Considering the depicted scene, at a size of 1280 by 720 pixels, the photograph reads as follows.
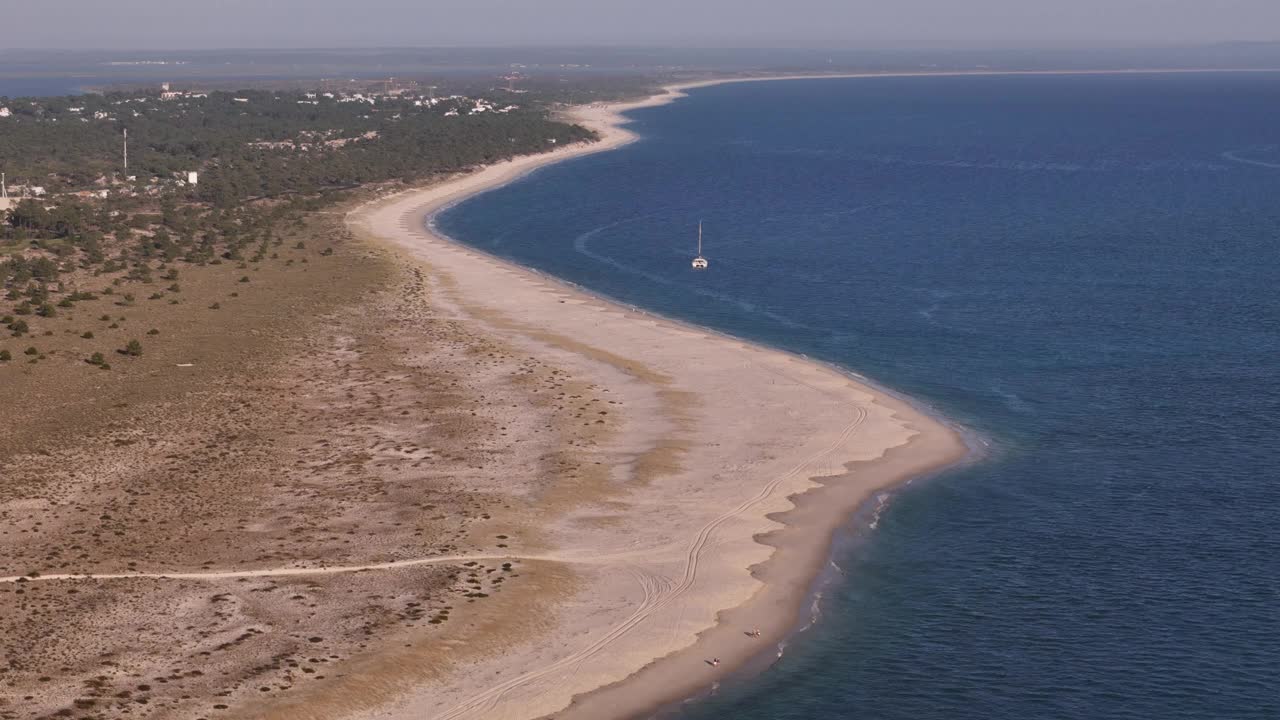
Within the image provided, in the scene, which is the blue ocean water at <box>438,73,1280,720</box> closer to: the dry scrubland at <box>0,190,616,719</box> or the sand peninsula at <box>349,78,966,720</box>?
the sand peninsula at <box>349,78,966,720</box>

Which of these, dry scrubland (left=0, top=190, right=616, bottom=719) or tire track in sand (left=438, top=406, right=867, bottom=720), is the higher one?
dry scrubland (left=0, top=190, right=616, bottom=719)

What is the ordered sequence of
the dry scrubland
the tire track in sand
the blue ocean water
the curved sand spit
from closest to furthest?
the tire track in sand < the dry scrubland < the curved sand spit < the blue ocean water

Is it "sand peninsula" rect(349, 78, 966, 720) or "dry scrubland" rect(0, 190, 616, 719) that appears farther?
"sand peninsula" rect(349, 78, 966, 720)

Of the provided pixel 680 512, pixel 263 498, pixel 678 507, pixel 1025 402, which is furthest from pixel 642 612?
pixel 1025 402

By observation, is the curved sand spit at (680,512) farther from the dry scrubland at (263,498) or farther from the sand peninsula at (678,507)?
the dry scrubland at (263,498)

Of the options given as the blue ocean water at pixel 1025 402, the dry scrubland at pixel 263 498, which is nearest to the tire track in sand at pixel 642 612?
the dry scrubland at pixel 263 498

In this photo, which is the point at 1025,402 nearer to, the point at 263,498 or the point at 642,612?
the point at 642,612

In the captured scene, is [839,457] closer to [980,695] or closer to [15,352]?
[980,695]

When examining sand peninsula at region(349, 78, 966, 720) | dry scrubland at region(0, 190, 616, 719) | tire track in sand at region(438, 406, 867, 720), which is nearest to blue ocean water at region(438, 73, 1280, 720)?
sand peninsula at region(349, 78, 966, 720)

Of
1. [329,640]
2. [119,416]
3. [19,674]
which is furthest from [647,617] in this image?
[119,416]
